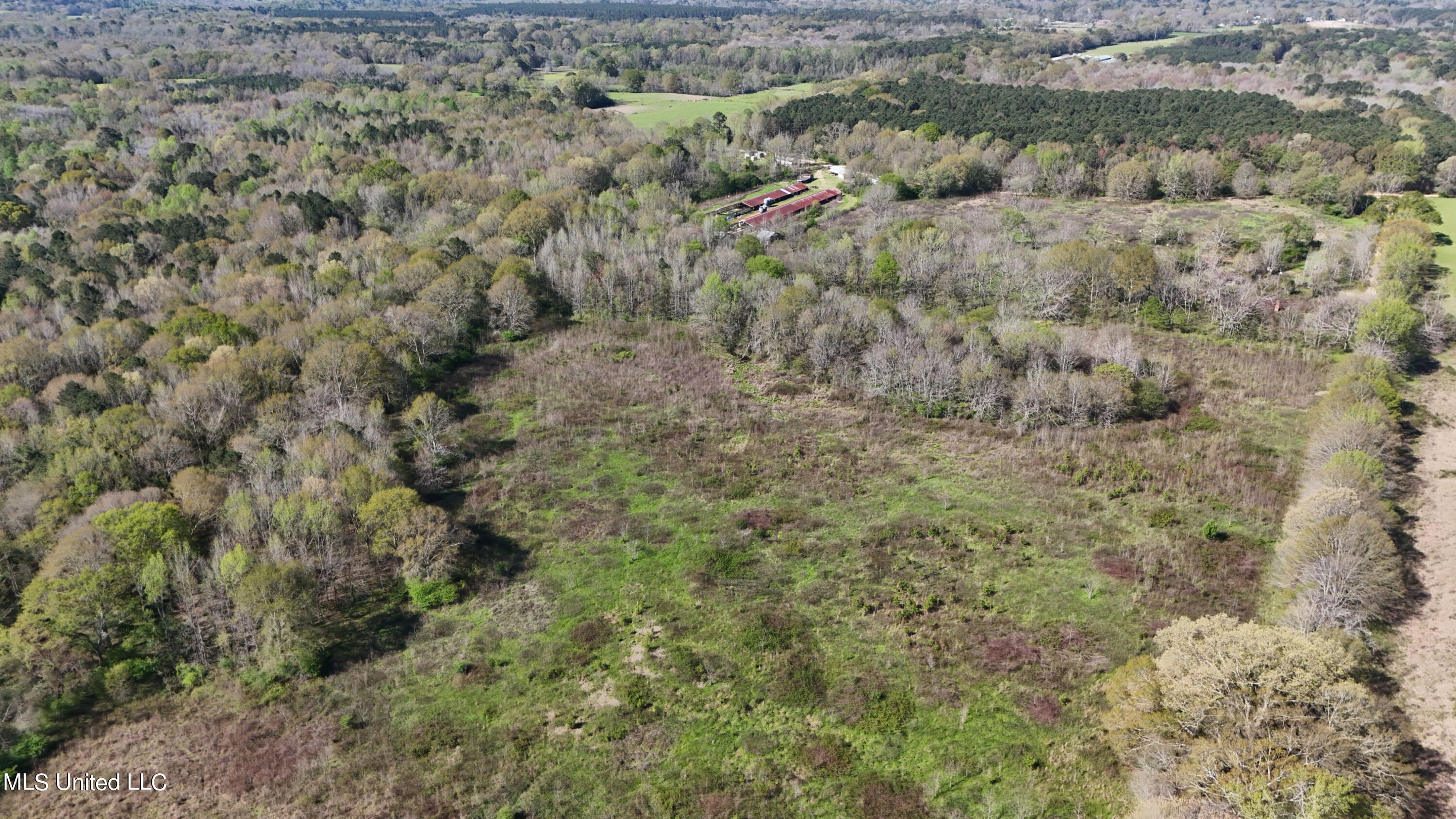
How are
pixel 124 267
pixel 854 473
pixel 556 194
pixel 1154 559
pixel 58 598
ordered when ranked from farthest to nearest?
pixel 556 194
pixel 124 267
pixel 854 473
pixel 1154 559
pixel 58 598

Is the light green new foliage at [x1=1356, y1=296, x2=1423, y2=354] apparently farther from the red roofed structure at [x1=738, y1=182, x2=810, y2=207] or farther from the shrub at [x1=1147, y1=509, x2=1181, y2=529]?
the red roofed structure at [x1=738, y1=182, x2=810, y2=207]

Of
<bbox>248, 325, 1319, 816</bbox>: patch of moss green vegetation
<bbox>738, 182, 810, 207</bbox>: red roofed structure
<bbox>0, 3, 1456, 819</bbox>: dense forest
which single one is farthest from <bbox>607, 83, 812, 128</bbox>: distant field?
<bbox>248, 325, 1319, 816</bbox>: patch of moss green vegetation

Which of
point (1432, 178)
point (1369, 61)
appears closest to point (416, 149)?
point (1432, 178)

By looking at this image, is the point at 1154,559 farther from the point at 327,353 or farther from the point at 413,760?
the point at 327,353

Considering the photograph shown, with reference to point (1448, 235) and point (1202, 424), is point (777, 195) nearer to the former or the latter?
point (1202, 424)

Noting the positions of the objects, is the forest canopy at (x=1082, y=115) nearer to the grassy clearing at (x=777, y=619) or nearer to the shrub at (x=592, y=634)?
the grassy clearing at (x=777, y=619)

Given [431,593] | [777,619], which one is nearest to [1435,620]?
[777,619]

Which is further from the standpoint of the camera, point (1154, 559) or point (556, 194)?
point (556, 194)
